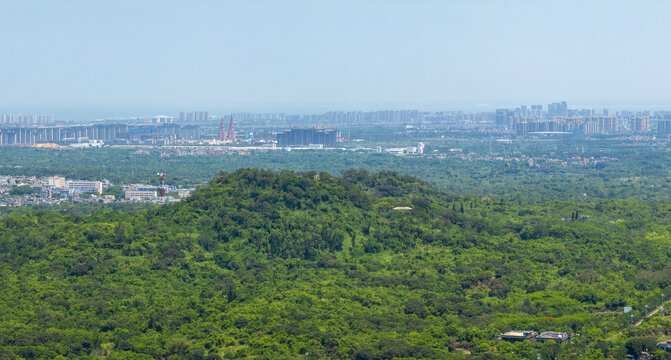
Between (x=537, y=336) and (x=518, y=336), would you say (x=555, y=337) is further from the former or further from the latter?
(x=518, y=336)

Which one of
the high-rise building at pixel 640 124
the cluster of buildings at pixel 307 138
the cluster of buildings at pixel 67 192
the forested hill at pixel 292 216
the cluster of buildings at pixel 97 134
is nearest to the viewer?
the forested hill at pixel 292 216

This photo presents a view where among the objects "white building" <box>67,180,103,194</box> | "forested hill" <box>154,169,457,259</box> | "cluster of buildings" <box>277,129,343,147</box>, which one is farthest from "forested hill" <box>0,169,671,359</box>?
"cluster of buildings" <box>277,129,343,147</box>

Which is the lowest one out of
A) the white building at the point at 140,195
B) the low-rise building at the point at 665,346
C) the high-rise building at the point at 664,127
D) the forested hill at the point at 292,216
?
the white building at the point at 140,195

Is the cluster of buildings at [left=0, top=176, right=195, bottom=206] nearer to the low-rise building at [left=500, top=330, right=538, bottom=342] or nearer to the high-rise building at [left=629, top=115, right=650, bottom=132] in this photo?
the low-rise building at [left=500, top=330, right=538, bottom=342]

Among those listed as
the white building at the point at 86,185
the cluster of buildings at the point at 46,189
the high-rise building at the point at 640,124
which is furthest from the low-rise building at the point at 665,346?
the high-rise building at the point at 640,124

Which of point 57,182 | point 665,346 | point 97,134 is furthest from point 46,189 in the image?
point 97,134

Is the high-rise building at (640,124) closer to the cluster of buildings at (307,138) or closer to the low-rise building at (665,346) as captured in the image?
the cluster of buildings at (307,138)
